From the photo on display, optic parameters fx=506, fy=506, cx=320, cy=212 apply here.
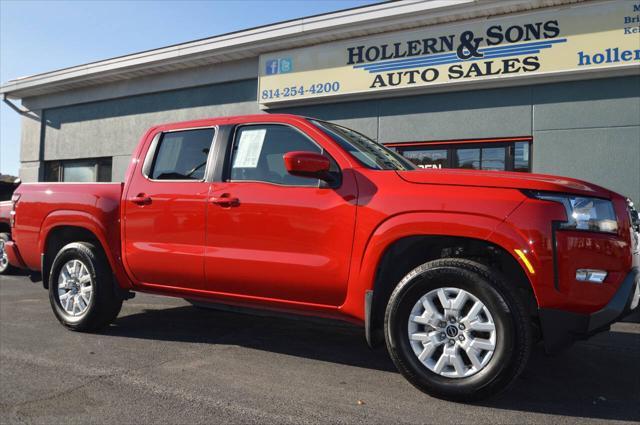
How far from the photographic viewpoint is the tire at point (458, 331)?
2.92 m

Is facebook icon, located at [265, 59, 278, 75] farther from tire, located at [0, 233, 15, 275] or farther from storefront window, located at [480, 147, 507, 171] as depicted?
tire, located at [0, 233, 15, 275]

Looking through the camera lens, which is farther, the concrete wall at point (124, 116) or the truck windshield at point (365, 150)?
the concrete wall at point (124, 116)

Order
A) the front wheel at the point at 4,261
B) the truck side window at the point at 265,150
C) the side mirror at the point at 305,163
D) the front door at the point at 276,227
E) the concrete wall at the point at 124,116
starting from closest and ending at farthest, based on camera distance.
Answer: the side mirror at the point at 305,163
the front door at the point at 276,227
the truck side window at the point at 265,150
the front wheel at the point at 4,261
the concrete wall at the point at 124,116

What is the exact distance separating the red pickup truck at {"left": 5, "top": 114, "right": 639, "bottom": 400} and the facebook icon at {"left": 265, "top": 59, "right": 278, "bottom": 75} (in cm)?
667

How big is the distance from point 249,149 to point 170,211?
0.86 metres

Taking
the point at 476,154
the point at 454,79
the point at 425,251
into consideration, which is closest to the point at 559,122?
the point at 476,154

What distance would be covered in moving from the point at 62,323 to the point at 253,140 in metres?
2.66

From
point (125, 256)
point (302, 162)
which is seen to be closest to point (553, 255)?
point (302, 162)

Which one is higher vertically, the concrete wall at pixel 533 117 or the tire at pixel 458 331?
the concrete wall at pixel 533 117

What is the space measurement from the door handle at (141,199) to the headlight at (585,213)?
3098 mm

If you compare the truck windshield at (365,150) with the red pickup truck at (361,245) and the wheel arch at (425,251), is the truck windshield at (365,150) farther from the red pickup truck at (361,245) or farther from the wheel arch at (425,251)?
the wheel arch at (425,251)

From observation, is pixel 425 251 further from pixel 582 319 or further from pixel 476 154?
pixel 476 154

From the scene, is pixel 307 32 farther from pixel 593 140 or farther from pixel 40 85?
pixel 40 85

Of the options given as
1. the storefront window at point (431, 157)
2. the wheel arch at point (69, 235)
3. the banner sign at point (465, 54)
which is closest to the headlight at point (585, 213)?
the wheel arch at point (69, 235)
